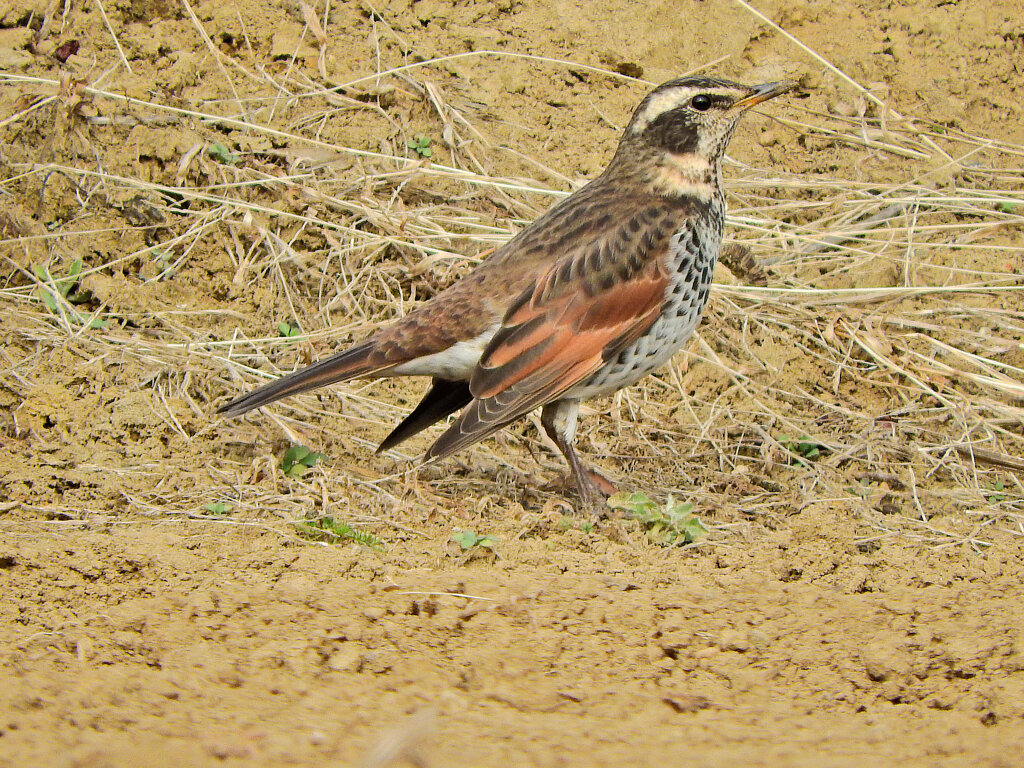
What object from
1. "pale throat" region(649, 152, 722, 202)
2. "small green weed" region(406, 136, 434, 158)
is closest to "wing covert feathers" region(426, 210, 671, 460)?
"pale throat" region(649, 152, 722, 202)

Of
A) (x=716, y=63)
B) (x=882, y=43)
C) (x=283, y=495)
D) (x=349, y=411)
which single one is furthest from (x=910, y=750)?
(x=882, y=43)

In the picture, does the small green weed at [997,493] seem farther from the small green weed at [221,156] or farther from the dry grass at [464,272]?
the small green weed at [221,156]

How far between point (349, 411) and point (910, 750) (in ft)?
11.4

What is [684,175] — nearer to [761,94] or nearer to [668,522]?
[761,94]

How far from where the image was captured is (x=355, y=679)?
3.11 metres

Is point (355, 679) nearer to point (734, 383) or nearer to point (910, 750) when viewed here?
point (910, 750)

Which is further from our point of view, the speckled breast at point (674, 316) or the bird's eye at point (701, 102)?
the bird's eye at point (701, 102)

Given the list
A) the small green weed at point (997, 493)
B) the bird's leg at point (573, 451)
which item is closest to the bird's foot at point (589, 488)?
the bird's leg at point (573, 451)

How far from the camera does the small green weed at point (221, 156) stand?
695cm

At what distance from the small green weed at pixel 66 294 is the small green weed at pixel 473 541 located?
271cm

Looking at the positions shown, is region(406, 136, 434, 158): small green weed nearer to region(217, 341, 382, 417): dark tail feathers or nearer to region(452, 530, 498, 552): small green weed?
region(217, 341, 382, 417): dark tail feathers

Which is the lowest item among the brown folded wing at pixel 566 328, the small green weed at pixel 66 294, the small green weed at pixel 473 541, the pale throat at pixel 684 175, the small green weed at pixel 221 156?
the small green weed at pixel 473 541

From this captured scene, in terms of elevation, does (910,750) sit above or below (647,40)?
below

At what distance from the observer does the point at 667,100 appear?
5.00 m
